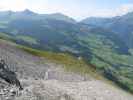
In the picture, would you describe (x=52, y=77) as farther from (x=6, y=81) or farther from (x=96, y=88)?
(x=6, y=81)

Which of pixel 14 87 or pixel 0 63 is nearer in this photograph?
pixel 14 87

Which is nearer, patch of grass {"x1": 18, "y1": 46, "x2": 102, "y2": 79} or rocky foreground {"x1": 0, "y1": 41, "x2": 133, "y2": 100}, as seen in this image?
rocky foreground {"x1": 0, "y1": 41, "x2": 133, "y2": 100}

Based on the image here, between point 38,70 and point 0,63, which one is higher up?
point 0,63

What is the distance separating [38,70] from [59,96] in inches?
722

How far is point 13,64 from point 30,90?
771 inches

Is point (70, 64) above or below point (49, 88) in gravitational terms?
below

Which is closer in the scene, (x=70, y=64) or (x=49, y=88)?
(x=49, y=88)

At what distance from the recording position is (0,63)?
109ft

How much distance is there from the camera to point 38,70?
171ft

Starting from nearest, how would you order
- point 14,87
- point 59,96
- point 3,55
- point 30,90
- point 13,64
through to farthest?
point 14,87, point 30,90, point 59,96, point 13,64, point 3,55

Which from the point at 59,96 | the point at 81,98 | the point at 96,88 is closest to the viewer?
the point at 59,96

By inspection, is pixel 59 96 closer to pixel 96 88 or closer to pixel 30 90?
pixel 30 90

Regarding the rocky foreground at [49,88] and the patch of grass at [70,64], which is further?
the patch of grass at [70,64]

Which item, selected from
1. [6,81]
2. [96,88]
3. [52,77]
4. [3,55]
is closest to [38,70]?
[52,77]
